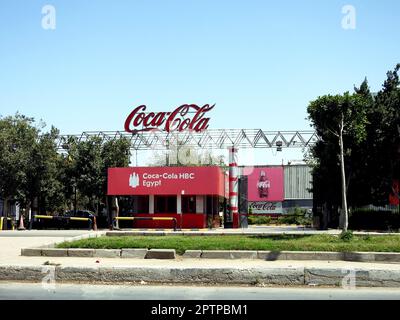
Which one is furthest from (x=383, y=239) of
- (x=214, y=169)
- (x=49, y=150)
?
(x=49, y=150)

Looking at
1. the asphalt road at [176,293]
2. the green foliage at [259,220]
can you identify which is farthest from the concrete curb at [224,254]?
the green foliage at [259,220]

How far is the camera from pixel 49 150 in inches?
1667

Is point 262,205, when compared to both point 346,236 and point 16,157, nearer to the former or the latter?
point 16,157

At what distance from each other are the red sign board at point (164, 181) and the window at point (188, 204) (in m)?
1.01

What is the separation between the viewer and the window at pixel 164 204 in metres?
38.1

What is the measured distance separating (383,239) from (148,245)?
7984 millimetres

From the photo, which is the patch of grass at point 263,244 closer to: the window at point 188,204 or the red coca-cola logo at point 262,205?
A: the window at point 188,204

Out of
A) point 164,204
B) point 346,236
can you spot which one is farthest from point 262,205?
point 346,236

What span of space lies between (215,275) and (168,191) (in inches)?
1014

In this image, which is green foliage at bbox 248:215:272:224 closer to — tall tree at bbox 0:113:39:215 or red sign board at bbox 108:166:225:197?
red sign board at bbox 108:166:225:197

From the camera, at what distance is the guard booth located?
37.3 metres

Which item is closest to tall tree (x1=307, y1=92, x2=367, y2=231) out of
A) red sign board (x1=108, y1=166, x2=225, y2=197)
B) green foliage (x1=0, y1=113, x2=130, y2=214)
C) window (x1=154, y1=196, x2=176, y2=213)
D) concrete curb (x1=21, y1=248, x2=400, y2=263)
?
concrete curb (x1=21, y1=248, x2=400, y2=263)

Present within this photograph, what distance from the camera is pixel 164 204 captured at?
38250 millimetres
